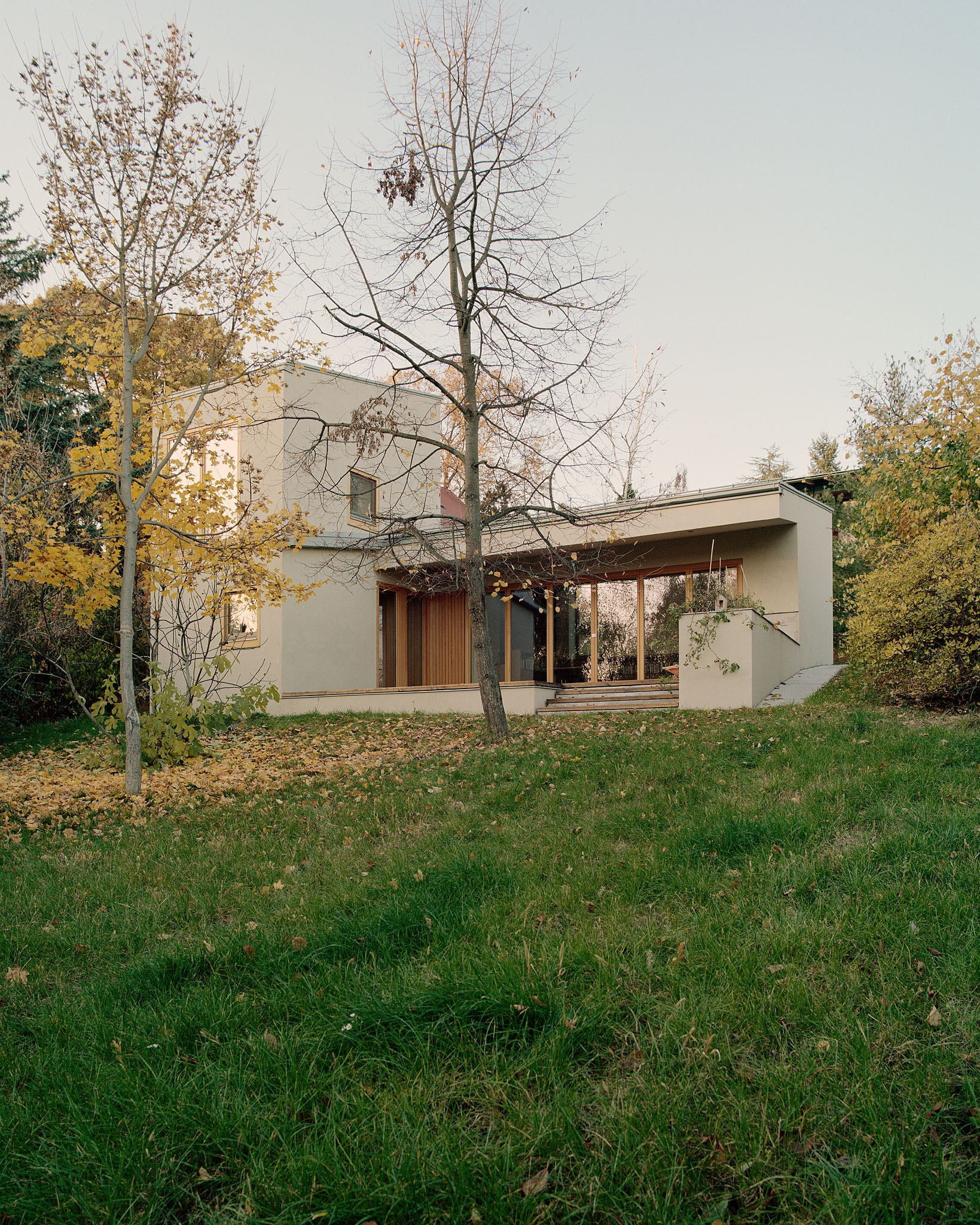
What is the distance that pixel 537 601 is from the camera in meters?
17.9

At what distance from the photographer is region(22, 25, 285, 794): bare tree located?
772cm

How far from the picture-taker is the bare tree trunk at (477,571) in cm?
1027

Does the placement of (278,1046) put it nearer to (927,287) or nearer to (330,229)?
(330,229)

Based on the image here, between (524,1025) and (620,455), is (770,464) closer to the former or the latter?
(620,455)

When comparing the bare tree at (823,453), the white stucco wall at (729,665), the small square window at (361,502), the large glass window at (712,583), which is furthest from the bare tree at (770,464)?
the white stucco wall at (729,665)

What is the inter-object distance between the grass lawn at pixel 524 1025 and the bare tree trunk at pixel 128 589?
2.72 metres

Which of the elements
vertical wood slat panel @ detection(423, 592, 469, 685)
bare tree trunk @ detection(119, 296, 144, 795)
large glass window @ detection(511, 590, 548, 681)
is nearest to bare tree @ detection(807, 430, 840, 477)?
large glass window @ detection(511, 590, 548, 681)

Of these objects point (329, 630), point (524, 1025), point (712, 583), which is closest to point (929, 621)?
point (712, 583)

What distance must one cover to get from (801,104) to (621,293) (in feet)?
13.2

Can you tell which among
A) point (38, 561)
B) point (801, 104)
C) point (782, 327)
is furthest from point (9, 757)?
point (782, 327)

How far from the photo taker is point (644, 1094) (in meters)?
2.26

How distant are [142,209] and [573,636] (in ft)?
38.3

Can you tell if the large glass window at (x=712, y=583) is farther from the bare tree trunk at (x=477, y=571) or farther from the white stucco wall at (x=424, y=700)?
the bare tree trunk at (x=477, y=571)

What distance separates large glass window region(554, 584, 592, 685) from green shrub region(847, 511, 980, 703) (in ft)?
22.9
